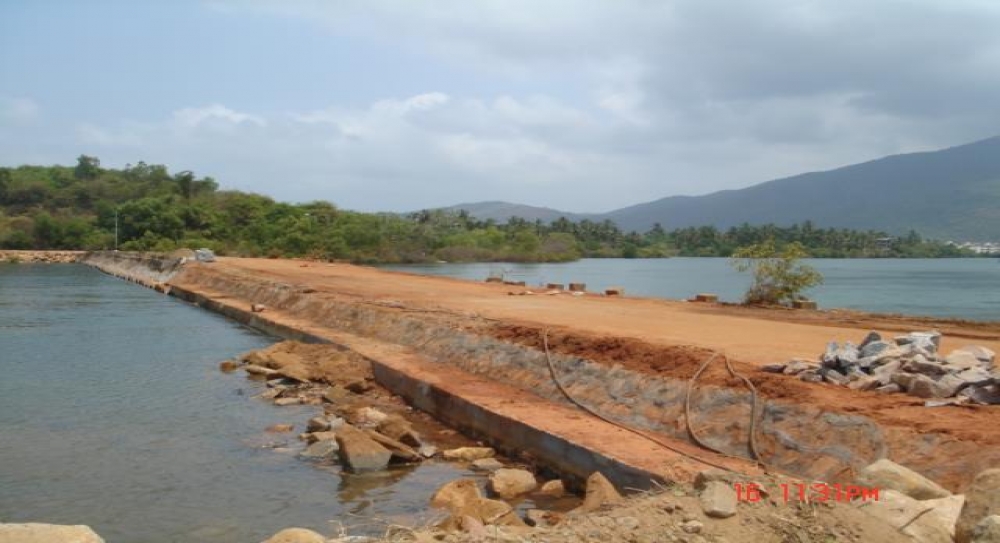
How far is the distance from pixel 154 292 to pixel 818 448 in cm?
3904

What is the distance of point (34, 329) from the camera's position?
23641mm

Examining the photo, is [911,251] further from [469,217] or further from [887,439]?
[887,439]

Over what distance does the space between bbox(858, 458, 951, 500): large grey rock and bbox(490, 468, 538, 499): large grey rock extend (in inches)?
147

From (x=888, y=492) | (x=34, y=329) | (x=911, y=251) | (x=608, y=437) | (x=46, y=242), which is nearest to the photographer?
(x=888, y=492)

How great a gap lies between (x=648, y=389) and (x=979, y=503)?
17.7 ft

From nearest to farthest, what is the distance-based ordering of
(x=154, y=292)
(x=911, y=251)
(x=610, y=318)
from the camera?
→ (x=610, y=318)
(x=154, y=292)
(x=911, y=251)

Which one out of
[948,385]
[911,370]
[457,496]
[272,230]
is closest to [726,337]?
[911,370]

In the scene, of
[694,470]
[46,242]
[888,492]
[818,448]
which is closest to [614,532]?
[888,492]

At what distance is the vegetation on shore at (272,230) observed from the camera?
80.9 meters

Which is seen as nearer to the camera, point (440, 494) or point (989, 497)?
point (989, 497)

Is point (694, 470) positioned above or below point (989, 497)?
below

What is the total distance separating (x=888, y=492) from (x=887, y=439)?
74.4 inches

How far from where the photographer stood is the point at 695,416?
927cm
